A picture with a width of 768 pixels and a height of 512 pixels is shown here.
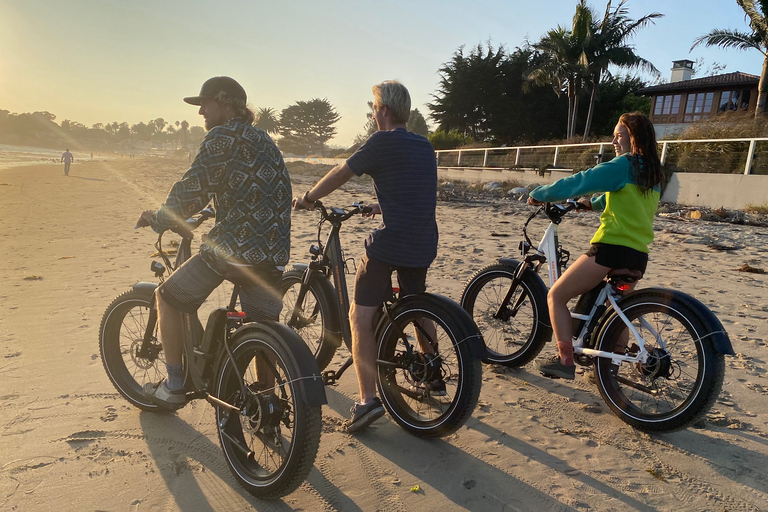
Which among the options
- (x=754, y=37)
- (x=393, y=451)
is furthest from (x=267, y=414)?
(x=754, y=37)

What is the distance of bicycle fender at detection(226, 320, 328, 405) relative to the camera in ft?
7.47

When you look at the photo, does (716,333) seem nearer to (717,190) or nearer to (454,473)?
(454,473)

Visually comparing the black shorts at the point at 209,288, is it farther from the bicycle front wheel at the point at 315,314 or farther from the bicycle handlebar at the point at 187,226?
the bicycle front wheel at the point at 315,314

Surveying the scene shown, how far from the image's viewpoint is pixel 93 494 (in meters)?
2.48

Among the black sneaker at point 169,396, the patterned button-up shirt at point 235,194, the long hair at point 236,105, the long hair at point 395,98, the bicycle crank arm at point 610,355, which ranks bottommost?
the black sneaker at point 169,396

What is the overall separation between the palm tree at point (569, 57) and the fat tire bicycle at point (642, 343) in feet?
101

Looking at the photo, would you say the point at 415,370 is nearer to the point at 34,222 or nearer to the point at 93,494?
the point at 93,494

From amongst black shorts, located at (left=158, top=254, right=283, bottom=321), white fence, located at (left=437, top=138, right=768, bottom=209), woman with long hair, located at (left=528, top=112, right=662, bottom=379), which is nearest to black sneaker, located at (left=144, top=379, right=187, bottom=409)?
black shorts, located at (left=158, top=254, right=283, bottom=321)

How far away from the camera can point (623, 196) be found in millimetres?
3186

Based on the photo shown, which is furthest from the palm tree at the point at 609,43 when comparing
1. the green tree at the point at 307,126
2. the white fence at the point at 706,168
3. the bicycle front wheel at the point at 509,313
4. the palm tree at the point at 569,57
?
the green tree at the point at 307,126

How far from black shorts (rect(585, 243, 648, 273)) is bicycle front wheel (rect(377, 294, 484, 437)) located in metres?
1.03

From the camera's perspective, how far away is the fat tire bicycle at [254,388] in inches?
90.8

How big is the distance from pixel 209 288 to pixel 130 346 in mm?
1161

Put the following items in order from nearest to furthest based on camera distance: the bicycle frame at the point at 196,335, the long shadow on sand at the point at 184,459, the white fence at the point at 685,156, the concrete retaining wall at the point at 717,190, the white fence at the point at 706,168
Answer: the long shadow on sand at the point at 184,459 < the bicycle frame at the point at 196,335 < the concrete retaining wall at the point at 717,190 < the white fence at the point at 706,168 < the white fence at the point at 685,156
